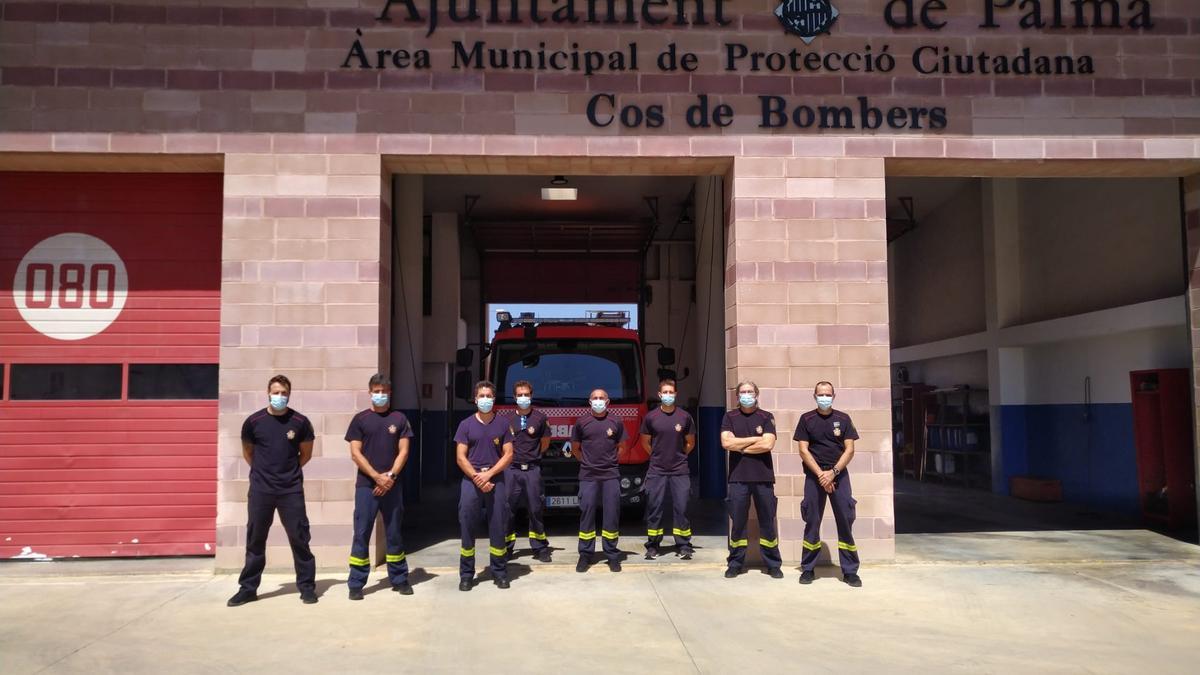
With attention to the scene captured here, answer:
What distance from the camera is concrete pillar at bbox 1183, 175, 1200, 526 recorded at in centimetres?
943

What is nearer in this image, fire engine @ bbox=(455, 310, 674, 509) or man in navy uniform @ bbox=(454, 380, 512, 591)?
man in navy uniform @ bbox=(454, 380, 512, 591)

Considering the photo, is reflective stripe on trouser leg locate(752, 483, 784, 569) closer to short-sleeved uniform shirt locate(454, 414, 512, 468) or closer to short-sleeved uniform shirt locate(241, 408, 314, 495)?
short-sleeved uniform shirt locate(454, 414, 512, 468)

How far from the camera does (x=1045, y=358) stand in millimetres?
15141

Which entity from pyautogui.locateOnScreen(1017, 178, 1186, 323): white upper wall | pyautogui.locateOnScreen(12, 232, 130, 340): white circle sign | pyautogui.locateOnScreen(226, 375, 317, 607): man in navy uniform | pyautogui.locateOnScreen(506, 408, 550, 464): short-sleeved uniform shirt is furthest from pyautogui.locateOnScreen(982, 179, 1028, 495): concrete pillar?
pyautogui.locateOnScreen(12, 232, 130, 340): white circle sign

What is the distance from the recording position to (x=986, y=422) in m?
16.7

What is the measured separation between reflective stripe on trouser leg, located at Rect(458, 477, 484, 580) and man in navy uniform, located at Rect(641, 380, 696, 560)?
2.13 meters

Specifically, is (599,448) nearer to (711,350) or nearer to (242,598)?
(242,598)

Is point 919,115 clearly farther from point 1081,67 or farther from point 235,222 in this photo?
point 235,222

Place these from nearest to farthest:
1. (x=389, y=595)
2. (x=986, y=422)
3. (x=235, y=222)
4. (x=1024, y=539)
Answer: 1. (x=389, y=595)
2. (x=235, y=222)
3. (x=1024, y=539)
4. (x=986, y=422)

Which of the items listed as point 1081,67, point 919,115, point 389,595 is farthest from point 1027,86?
point 389,595

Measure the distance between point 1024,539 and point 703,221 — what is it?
300 inches

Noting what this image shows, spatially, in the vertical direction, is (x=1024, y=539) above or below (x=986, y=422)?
below

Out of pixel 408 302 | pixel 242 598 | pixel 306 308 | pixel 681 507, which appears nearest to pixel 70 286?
pixel 306 308

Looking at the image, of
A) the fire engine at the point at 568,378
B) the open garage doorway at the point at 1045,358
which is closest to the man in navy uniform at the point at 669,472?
the fire engine at the point at 568,378
